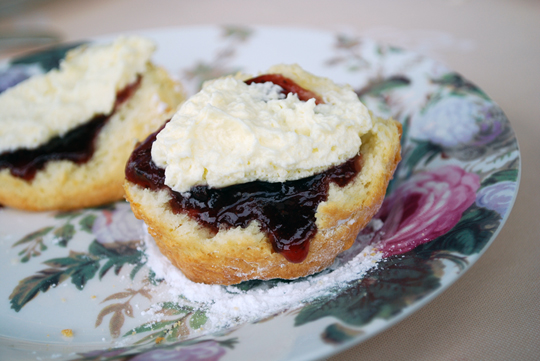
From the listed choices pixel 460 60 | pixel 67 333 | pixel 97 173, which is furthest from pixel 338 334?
pixel 460 60

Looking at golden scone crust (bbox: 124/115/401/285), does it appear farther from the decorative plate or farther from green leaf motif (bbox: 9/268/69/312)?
green leaf motif (bbox: 9/268/69/312)

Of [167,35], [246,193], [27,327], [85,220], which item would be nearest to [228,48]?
[167,35]

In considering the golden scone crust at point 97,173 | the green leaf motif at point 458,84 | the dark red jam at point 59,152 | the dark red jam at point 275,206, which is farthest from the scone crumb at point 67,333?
the green leaf motif at point 458,84

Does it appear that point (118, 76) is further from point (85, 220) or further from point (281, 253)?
point (281, 253)

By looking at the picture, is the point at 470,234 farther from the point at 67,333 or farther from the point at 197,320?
the point at 67,333

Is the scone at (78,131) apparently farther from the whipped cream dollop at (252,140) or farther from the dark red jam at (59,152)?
the whipped cream dollop at (252,140)

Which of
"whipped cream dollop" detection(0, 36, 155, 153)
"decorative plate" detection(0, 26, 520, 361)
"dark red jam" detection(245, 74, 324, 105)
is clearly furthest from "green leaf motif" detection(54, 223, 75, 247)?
"dark red jam" detection(245, 74, 324, 105)
